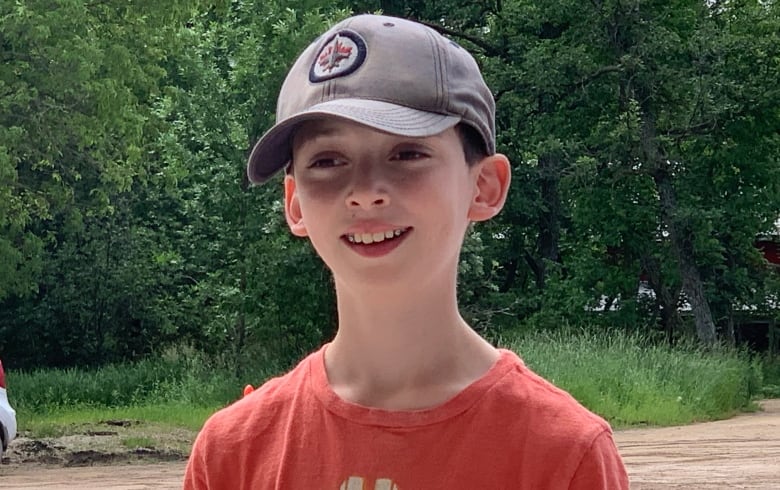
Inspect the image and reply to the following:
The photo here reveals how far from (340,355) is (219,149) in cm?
1566

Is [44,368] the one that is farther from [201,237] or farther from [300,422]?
[300,422]

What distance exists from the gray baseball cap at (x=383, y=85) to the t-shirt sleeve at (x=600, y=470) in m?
0.40

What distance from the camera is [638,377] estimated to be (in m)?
15.1

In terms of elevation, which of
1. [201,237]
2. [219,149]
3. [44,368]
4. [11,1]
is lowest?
[44,368]

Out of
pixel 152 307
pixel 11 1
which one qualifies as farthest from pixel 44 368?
pixel 11 1

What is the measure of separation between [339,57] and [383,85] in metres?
0.08

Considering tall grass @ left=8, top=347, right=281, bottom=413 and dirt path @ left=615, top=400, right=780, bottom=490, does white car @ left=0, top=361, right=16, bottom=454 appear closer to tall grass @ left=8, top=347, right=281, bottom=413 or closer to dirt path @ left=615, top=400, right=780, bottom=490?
dirt path @ left=615, top=400, right=780, bottom=490

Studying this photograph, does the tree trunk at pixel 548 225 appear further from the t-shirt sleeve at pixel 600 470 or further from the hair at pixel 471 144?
the t-shirt sleeve at pixel 600 470

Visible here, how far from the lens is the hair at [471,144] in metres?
1.51

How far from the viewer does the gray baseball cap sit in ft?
4.65

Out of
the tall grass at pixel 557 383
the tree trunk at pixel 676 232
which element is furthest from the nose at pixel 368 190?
the tree trunk at pixel 676 232

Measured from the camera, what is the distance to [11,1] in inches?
510

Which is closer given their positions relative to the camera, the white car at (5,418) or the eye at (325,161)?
the eye at (325,161)

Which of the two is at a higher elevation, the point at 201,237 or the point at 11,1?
the point at 11,1
